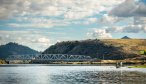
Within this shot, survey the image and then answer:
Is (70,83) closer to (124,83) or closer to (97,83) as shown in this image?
(97,83)

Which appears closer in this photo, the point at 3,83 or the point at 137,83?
the point at 137,83

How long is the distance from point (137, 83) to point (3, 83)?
34.4 m

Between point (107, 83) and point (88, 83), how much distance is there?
484 cm

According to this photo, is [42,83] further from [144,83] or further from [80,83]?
[144,83]

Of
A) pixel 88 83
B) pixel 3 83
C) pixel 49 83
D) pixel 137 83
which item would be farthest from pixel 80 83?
pixel 3 83

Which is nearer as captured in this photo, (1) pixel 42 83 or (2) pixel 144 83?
(2) pixel 144 83

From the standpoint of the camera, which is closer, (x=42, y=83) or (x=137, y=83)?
(x=137, y=83)

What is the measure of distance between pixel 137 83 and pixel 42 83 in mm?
24251

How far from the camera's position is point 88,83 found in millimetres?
89625

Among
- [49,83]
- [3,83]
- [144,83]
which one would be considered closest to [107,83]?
[144,83]

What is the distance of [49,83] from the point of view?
9094 centimetres

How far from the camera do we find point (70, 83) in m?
89.9

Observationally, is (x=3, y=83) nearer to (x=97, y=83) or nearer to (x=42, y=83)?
(x=42, y=83)

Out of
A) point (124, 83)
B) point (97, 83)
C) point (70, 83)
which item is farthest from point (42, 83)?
point (124, 83)
